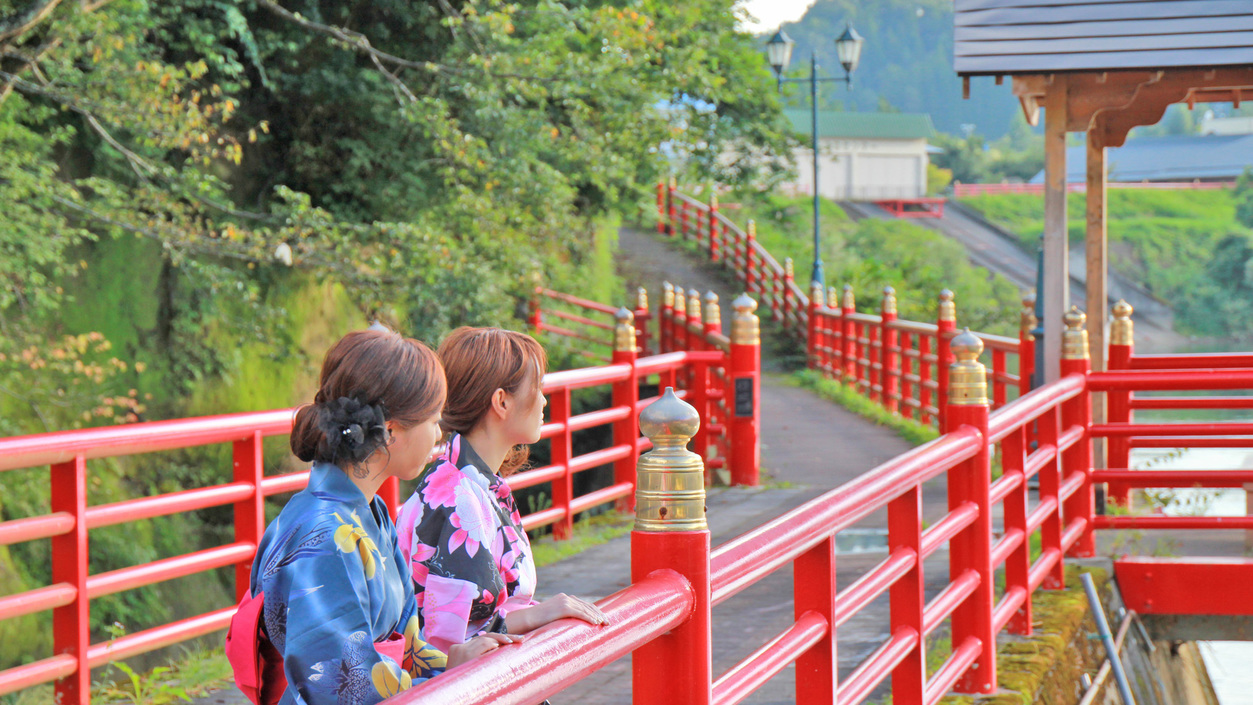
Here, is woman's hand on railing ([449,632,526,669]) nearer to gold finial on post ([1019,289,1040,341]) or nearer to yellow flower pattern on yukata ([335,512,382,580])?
yellow flower pattern on yukata ([335,512,382,580])

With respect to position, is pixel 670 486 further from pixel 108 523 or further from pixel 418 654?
pixel 108 523

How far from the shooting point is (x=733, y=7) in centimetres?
1864

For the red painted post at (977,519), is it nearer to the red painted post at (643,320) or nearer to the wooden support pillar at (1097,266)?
the wooden support pillar at (1097,266)

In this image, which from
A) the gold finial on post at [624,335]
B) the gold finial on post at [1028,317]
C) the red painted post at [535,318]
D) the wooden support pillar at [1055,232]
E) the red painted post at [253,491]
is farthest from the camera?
the red painted post at [535,318]

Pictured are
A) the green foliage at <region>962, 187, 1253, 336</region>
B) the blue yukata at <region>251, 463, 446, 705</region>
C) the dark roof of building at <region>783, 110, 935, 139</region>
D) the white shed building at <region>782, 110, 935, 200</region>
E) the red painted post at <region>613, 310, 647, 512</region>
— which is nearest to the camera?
the blue yukata at <region>251, 463, 446, 705</region>

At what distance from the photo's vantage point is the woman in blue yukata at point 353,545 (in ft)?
5.11

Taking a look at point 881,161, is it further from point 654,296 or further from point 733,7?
point 733,7

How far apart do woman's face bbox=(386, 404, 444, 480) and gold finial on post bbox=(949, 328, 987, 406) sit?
2.55 meters

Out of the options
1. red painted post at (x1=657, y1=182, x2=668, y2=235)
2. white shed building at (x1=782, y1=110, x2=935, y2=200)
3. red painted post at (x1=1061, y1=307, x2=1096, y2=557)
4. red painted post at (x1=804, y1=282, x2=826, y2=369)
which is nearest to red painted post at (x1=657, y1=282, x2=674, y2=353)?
red painted post at (x1=804, y1=282, x2=826, y2=369)

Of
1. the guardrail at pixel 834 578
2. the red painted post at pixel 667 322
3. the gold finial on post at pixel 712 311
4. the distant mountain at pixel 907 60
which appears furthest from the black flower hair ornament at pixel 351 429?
the distant mountain at pixel 907 60

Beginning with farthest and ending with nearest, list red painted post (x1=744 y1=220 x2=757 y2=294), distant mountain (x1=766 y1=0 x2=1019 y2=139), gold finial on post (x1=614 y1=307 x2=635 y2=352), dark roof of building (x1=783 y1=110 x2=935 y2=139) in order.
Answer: distant mountain (x1=766 y1=0 x2=1019 y2=139), dark roof of building (x1=783 y1=110 x2=935 y2=139), red painted post (x1=744 y1=220 x2=757 y2=294), gold finial on post (x1=614 y1=307 x2=635 y2=352)

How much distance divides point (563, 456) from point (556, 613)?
5.06m

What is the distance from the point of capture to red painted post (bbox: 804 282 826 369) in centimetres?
1706

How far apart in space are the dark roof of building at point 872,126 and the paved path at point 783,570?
161 ft
